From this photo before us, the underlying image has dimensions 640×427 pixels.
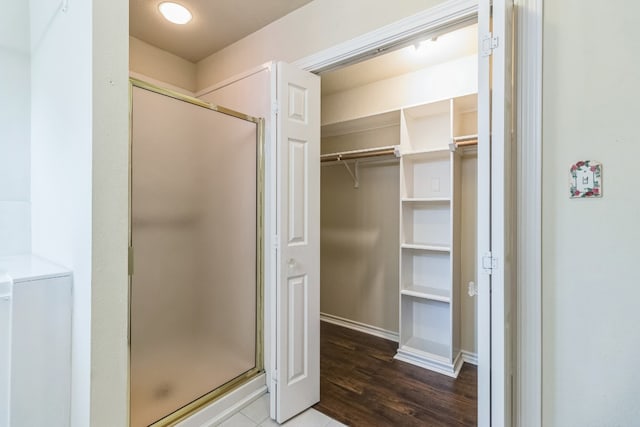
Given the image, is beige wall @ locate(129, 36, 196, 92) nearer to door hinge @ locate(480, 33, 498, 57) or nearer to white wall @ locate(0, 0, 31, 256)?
white wall @ locate(0, 0, 31, 256)

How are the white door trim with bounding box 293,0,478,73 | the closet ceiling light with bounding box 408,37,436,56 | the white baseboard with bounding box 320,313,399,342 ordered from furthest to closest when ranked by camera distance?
the white baseboard with bounding box 320,313,399,342, the closet ceiling light with bounding box 408,37,436,56, the white door trim with bounding box 293,0,478,73

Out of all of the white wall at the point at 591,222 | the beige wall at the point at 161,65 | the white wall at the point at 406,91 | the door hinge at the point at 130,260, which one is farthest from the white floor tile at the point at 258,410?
the beige wall at the point at 161,65

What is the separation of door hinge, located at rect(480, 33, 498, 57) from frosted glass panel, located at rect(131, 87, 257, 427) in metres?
1.46

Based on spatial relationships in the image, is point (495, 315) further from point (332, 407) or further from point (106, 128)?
point (106, 128)

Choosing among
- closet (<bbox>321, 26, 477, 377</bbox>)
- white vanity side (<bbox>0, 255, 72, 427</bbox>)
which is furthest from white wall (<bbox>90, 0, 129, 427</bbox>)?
closet (<bbox>321, 26, 477, 377</bbox>)

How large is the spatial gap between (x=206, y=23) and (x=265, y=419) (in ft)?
9.05

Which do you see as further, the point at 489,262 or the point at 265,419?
the point at 265,419

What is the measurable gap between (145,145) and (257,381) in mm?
1659

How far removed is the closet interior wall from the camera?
2.43m

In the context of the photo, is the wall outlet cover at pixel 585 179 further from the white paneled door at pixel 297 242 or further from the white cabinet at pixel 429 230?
the white paneled door at pixel 297 242

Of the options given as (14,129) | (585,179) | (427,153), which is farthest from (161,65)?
(585,179)

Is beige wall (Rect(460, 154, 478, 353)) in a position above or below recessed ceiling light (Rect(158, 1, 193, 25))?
below

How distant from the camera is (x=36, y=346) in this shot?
1030 mm

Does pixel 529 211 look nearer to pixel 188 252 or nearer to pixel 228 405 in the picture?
pixel 188 252
